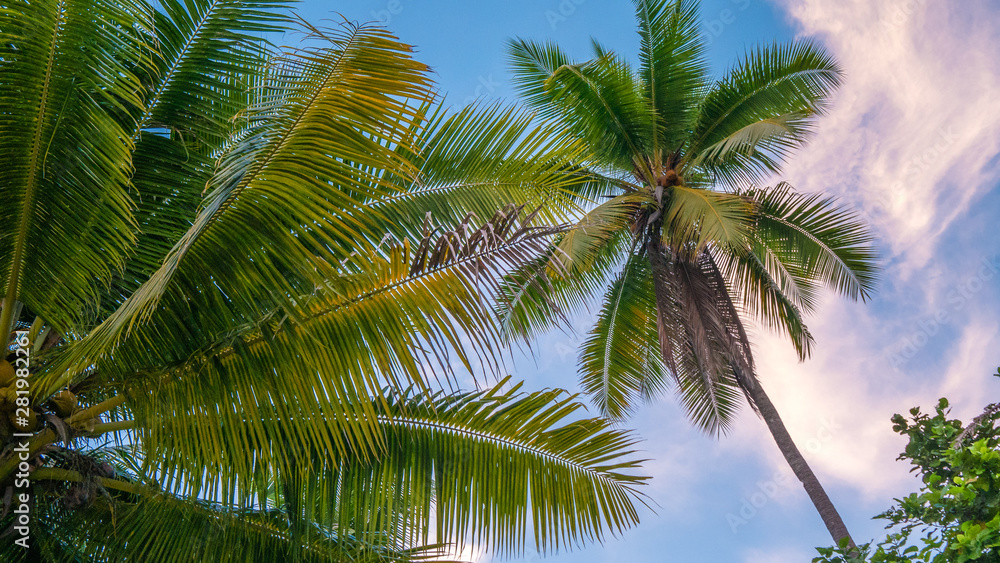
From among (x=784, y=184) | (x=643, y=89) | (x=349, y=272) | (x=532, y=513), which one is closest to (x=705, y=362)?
(x=784, y=184)

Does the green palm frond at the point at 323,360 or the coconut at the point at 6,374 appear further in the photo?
the coconut at the point at 6,374

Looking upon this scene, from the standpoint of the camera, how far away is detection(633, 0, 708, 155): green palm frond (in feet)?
35.6

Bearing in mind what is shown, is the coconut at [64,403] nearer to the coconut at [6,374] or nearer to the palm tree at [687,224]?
the coconut at [6,374]

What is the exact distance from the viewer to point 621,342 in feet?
37.8

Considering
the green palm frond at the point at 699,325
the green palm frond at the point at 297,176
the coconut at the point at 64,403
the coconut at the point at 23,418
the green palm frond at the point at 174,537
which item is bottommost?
the green palm frond at the point at 174,537

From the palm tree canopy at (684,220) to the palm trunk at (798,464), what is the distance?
287mm

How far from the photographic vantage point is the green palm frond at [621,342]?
11391mm

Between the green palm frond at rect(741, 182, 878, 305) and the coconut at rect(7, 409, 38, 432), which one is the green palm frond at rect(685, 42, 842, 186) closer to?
the green palm frond at rect(741, 182, 878, 305)

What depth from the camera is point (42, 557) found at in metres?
4.37

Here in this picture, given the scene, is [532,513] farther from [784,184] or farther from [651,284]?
[784,184]

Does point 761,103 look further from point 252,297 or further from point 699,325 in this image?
point 252,297

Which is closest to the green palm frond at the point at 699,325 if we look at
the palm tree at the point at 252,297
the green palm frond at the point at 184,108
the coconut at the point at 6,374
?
the palm tree at the point at 252,297

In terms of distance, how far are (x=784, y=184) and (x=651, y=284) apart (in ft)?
8.08

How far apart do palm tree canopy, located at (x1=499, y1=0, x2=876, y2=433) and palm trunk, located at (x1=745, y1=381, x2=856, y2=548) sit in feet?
0.94
